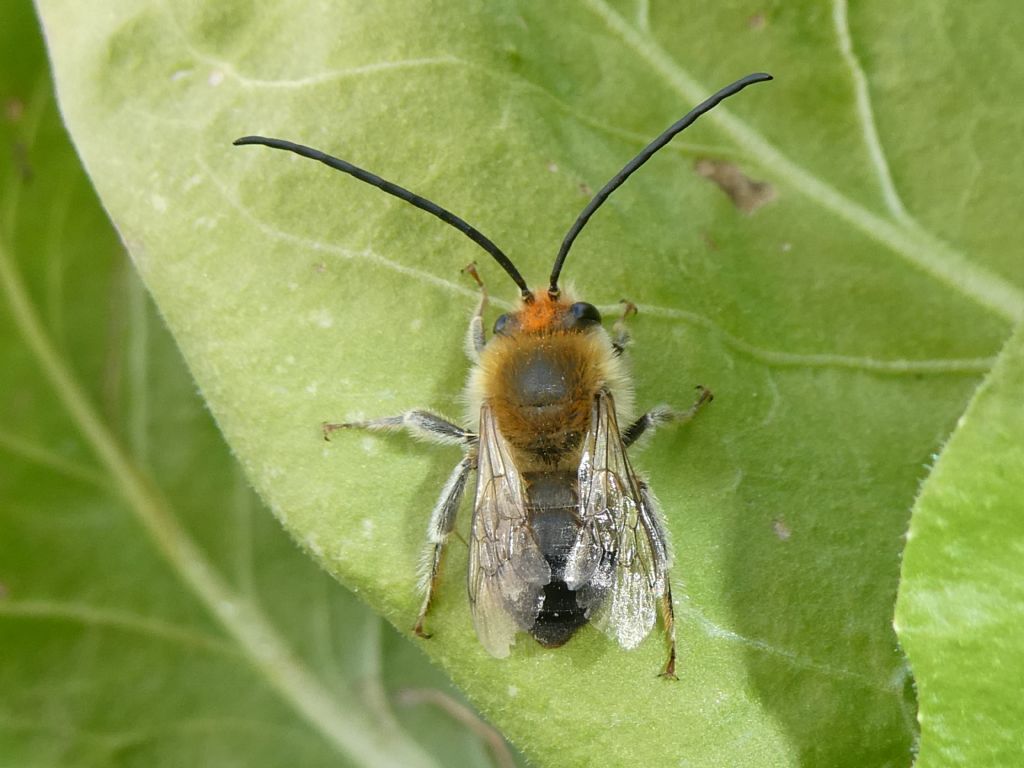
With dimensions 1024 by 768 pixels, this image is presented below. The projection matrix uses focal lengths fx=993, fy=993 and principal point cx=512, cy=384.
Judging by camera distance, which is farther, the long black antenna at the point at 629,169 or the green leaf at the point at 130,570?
the green leaf at the point at 130,570

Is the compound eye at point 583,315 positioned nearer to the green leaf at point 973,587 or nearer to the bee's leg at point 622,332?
the bee's leg at point 622,332

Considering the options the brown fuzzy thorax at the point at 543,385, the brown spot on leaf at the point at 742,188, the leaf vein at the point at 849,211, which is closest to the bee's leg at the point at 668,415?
the brown fuzzy thorax at the point at 543,385

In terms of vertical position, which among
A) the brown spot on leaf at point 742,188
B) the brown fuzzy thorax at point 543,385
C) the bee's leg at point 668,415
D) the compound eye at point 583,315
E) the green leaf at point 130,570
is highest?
the brown spot on leaf at point 742,188

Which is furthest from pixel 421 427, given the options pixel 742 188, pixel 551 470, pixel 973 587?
pixel 973 587

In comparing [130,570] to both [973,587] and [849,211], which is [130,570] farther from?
[973,587]

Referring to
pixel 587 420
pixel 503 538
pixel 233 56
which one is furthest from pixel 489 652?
pixel 233 56

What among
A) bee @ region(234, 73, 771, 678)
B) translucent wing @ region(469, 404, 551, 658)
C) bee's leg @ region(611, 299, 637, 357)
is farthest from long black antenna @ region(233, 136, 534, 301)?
translucent wing @ region(469, 404, 551, 658)

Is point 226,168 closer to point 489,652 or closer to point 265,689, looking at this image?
point 489,652
